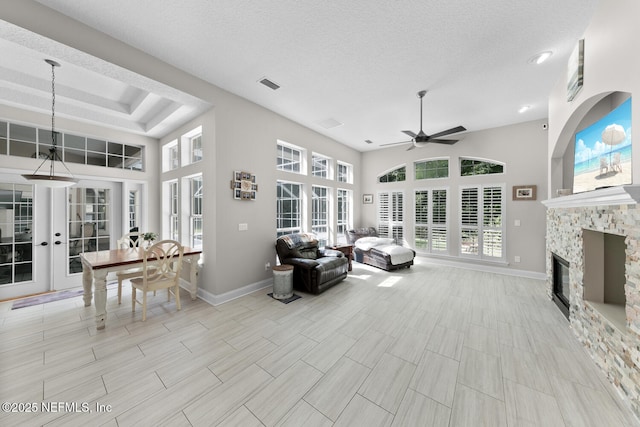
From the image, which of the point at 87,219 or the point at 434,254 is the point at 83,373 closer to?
the point at 87,219

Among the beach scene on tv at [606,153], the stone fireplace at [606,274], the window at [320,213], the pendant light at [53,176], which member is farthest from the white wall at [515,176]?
the pendant light at [53,176]

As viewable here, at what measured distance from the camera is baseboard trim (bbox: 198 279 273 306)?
134 inches

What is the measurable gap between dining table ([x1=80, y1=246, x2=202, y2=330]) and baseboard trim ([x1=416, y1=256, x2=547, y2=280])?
5.37 metres

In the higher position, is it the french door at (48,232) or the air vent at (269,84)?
the air vent at (269,84)

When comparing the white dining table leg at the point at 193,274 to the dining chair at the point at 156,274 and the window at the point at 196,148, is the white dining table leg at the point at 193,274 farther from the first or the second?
the window at the point at 196,148

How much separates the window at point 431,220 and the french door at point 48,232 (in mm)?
7100

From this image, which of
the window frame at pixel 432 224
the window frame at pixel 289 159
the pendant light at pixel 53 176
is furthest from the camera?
the window frame at pixel 432 224

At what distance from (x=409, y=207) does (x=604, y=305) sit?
416 centimetres

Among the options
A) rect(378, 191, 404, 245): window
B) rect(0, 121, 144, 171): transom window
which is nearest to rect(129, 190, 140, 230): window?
rect(0, 121, 144, 171): transom window

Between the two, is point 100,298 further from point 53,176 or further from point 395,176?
point 395,176

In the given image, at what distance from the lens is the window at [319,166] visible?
5.51 m

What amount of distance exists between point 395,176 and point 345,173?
1459 mm

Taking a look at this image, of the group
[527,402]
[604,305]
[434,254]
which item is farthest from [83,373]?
[434,254]

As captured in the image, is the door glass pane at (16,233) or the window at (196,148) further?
the window at (196,148)
